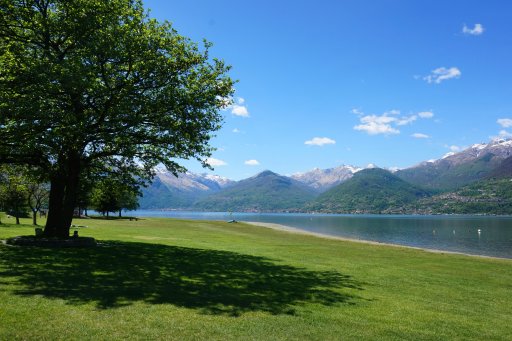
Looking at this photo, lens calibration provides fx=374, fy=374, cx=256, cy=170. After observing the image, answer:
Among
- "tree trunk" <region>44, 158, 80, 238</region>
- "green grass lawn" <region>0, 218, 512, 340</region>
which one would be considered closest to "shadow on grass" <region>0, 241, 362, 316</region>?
"green grass lawn" <region>0, 218, 512, 340</region>

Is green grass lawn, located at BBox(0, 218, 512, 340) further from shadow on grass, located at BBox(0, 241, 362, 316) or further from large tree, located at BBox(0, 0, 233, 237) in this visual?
large tree, located at BBox(0, 0, 233, 237)

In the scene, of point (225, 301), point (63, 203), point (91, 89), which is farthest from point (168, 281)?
point (63, 203)

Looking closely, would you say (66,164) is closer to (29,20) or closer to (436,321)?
(29,20)

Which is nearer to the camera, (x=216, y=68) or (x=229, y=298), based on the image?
(x=229, y=298)

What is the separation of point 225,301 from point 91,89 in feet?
51.0

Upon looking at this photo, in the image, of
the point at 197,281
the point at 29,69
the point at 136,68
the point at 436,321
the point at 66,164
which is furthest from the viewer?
the point at 66,164

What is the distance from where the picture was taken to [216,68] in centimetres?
3019

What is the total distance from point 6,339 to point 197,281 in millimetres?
9950

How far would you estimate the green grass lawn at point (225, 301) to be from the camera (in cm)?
1165

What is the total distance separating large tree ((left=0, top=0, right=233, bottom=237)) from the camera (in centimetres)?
2183

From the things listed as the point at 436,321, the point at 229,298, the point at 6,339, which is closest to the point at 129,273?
the point at 229,298

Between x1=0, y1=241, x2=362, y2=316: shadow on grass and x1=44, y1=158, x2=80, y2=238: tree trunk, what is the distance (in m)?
3.95

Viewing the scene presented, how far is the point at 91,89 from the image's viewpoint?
22938mm

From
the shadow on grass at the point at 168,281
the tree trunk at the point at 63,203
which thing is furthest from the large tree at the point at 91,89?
the shadow on grass at the point at 168,281
